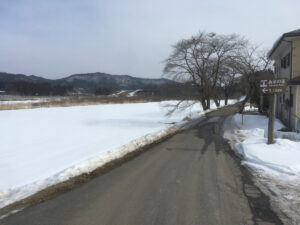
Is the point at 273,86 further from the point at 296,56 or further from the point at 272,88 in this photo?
the point at 296,56

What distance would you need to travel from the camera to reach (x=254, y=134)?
1058 cm

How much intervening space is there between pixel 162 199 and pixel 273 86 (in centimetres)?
642

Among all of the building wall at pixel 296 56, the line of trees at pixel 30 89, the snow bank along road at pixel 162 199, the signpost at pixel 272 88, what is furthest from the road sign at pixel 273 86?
the line of trees at pixel 30 89

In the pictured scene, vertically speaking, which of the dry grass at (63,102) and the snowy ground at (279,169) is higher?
the dry grass at (63,102)

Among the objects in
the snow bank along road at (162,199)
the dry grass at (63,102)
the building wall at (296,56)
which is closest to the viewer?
the snow bank along road at (162,199)

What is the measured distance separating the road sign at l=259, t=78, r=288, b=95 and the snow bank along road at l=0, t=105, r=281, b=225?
11.1 feet

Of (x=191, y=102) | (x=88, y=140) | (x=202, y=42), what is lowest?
(x=88, y=140)

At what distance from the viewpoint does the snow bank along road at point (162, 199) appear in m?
3.45

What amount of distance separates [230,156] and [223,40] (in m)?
22.2

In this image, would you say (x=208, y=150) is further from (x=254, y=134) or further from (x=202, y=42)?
(x=202, y=42)

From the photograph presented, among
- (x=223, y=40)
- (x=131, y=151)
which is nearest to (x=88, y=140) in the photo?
(x=131, y=151)

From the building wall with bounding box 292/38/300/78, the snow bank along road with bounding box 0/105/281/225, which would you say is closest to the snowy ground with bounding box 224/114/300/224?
the snow bank along road with bounding box 0/105/281/225

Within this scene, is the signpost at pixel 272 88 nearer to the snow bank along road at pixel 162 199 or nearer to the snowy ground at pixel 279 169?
the snowy ground at pixel 279 169

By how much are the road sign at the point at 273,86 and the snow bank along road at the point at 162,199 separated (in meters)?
3.37
